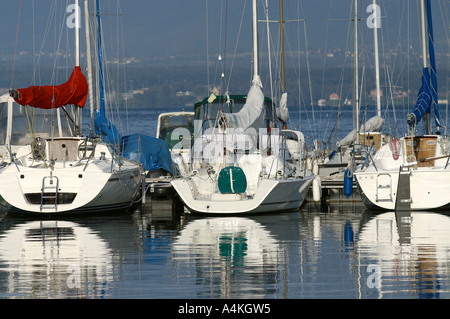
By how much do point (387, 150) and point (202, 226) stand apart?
551 centimetres

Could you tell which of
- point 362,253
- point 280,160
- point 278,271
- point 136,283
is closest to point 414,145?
point 280,160

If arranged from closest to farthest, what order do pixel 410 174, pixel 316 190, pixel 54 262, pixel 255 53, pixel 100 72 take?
pixel 54 262
pixel 410 174
pixel 316 190
pixel 255 53
pixel 100 72

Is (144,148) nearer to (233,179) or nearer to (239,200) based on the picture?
(233,179)

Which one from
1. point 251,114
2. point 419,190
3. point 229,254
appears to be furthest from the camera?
point 251,114

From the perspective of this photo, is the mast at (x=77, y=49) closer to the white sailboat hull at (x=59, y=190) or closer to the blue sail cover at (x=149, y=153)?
the blue sail cover at (x=149, y=153)

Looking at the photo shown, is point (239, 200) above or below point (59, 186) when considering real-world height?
below

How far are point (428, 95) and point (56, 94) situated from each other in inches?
342

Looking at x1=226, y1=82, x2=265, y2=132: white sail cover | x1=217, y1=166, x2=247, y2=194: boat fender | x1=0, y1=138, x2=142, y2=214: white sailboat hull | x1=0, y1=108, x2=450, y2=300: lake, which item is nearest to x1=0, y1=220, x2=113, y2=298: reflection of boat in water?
x1=0, y1=108, x2=450, y2=300: lake

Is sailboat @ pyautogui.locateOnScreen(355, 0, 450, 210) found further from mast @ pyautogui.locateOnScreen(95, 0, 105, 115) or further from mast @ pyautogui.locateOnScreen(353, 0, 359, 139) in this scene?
mast @ pyautogui.locateOnScreen(95, 0, 105, 115)

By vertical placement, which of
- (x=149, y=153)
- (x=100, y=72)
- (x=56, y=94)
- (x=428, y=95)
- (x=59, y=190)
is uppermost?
(x=100, y=72)

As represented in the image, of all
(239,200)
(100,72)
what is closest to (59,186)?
(239,200)

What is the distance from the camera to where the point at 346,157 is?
86.7 feet

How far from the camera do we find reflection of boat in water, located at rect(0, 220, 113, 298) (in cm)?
1062

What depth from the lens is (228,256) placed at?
13.2 metres
